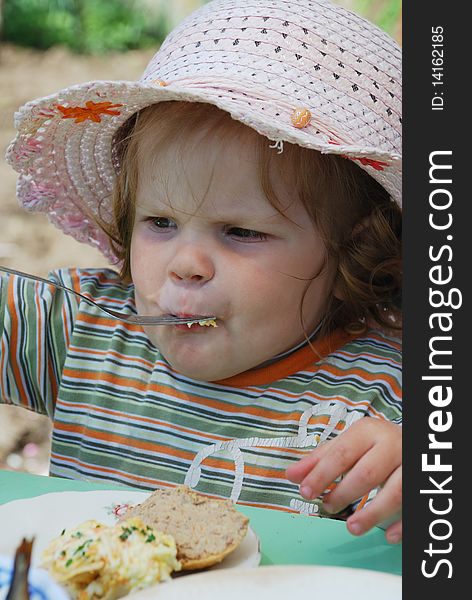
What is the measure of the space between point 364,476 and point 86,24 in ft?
9.74

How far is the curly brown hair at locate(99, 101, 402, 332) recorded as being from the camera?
1.03 metres

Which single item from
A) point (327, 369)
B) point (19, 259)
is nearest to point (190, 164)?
point (327, 369)

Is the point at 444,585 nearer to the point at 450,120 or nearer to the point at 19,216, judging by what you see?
the point at 450,120

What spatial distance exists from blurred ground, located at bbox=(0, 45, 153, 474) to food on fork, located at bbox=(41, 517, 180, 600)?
5.43ft

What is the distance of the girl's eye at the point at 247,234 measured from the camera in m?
1.02

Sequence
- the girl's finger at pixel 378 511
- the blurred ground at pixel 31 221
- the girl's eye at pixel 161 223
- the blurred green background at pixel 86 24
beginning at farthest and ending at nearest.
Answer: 1. the blurred green background at pixel 86 24
2. the blurred ground at pixel 31 221
3. the girl's eye at pixel 161 223
4. the girl's finger at pixel 378 511

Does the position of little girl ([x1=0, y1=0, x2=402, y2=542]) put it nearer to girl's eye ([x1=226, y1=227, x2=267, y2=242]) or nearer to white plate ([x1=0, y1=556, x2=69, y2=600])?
girl's eye ([x1=226, y1=227, x2=267, y2=242])

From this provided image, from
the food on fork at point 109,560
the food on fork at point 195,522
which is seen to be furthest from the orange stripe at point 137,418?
the food on fork at point 109,560

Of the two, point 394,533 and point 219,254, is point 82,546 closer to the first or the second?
point 394,533

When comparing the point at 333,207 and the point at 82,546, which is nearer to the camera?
the point at 82,546

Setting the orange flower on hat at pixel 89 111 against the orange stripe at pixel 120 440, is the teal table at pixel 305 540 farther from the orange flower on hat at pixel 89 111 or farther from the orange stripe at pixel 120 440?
the orange flower on hat at pixel 89 111

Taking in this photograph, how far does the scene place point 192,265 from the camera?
990 mm

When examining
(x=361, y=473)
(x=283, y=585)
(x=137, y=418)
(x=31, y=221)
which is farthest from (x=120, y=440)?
(x=31, y=221)

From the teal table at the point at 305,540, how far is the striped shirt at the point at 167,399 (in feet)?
1.15
